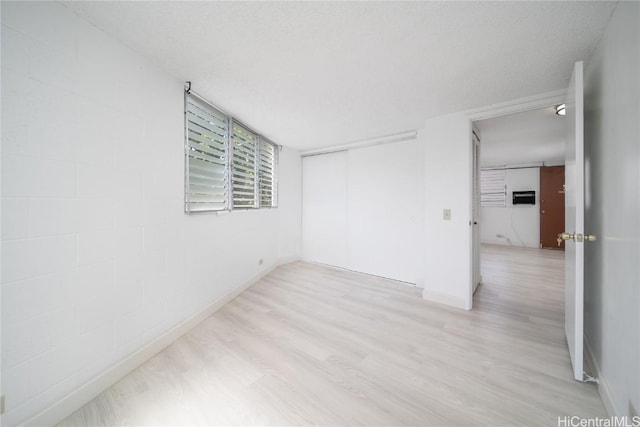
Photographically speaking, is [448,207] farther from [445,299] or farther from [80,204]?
[80,204]

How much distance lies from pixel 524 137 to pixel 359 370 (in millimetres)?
4557

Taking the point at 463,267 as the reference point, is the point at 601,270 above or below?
above

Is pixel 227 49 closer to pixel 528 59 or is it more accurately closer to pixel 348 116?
pixel 348 116

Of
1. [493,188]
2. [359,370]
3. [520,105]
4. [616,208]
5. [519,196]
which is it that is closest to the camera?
[616,208]

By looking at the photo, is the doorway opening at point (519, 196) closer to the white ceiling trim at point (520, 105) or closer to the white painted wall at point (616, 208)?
the white ceiling trim at point (520, 105)

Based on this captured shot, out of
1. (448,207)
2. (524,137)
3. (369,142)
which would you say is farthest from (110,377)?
(524,137)

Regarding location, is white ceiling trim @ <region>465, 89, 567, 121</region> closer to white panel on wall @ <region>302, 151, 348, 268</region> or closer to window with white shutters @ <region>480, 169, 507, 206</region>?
white panel on wall @ <region>302, 151, 348, 268</region>

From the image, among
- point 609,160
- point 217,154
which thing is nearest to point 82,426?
point 217,154

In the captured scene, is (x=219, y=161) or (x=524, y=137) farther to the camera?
(x=524, y=137)

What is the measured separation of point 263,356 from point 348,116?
2.62m

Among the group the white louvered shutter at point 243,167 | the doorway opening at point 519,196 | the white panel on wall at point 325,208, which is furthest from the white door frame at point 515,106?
the white louvered shutter at point 243,167

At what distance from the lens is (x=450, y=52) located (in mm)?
1545

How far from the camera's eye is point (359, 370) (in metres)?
1.58

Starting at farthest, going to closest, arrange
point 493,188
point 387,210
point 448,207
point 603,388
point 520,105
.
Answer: point 493,188 → point 387,210 → point 448,207 → point 520,105 → point 603,388
